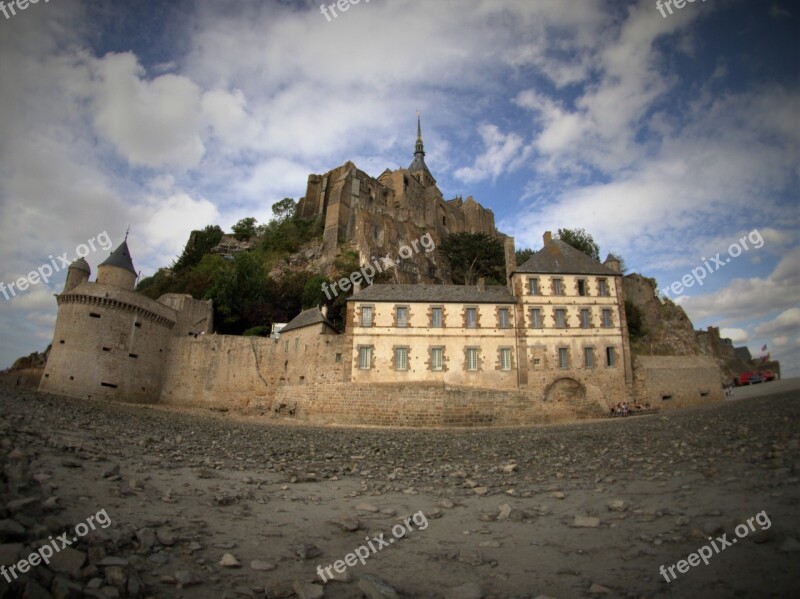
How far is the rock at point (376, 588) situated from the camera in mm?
4918

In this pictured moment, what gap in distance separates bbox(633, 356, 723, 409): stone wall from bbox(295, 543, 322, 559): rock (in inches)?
1123

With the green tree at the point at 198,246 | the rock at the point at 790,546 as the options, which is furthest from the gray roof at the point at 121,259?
the rock at the point at 790,546

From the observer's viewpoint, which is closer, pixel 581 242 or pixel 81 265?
pixel 81 265

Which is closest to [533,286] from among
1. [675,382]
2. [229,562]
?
[675,382]

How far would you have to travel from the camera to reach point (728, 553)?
5680 millimetres

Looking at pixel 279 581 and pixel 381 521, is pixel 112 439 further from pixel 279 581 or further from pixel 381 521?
pixel 279 581

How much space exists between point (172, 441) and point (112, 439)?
1.97 m

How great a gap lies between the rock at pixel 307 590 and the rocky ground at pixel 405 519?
0.02 m

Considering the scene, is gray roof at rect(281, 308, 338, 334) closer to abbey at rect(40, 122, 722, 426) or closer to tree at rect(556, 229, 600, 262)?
abbey at rect(40, 122, 722, 426)

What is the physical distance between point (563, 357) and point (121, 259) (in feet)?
114

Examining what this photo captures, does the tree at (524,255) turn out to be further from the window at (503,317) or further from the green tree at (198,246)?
the green tree at (198,246)

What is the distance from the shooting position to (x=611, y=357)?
2989cm

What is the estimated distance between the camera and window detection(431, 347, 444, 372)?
2920 cm

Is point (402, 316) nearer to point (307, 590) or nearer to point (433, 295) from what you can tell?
point (433, 295)
